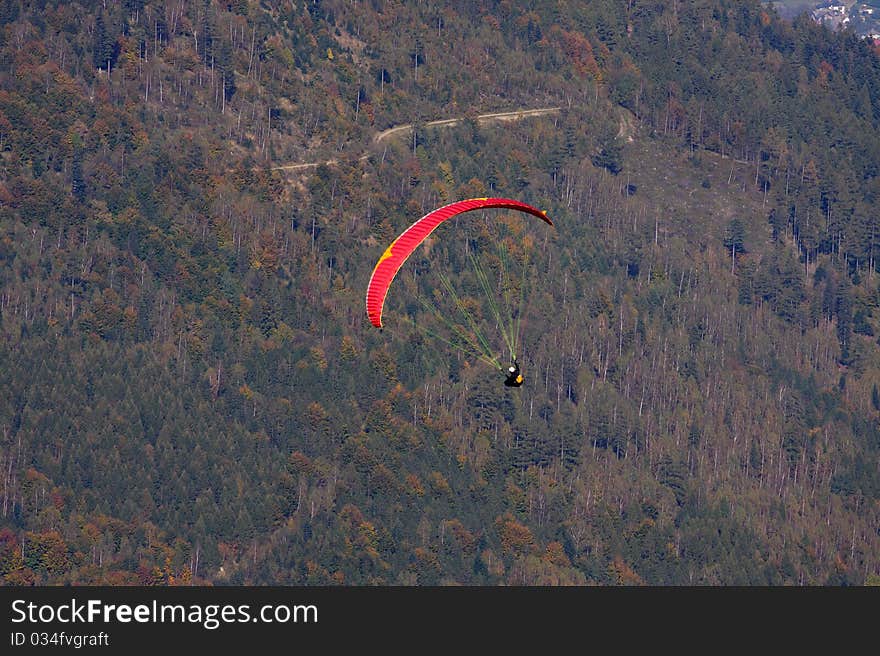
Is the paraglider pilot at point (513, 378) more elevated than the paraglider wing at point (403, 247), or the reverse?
the paraglider wing at point (403, 247)

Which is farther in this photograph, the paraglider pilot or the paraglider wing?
the paraglider wing

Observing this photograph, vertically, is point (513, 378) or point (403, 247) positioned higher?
point (403, 247)

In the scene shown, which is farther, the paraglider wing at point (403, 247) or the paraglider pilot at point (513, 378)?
the paraglider wing at point (403, 247)

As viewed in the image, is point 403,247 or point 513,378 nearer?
point 513,378

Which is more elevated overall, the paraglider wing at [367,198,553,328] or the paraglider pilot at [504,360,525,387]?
the paraglider wing at [367,198,553,328]
